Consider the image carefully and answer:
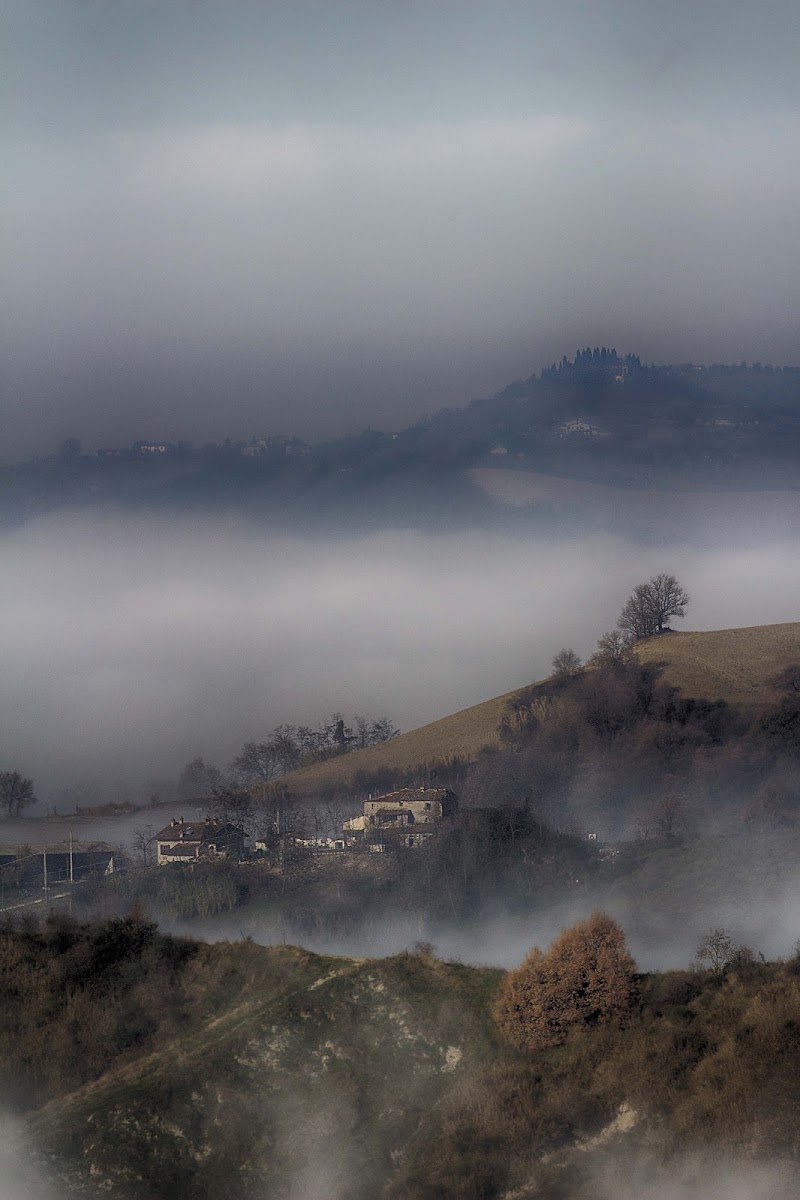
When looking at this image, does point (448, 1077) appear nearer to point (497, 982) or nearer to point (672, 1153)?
point (497, 982)

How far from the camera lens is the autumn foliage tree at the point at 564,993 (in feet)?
241

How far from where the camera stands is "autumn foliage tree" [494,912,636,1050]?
73562 mm

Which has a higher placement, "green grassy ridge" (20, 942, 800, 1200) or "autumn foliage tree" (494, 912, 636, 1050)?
"autumn foliage tree" (494, 912, 636, 1050)

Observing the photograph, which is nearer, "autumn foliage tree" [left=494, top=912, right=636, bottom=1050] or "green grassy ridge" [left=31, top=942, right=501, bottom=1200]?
"green grassy ridge" [left=31, top=942, right=501, bottom=1200]

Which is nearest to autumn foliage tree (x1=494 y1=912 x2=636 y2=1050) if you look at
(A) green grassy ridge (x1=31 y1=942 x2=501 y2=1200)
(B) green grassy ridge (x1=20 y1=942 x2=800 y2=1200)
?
(B) green grassy ridge (x1=20 y1=942 x2=800 y2=1200)

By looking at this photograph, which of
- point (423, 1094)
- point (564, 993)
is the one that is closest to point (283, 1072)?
point (423, 1094)

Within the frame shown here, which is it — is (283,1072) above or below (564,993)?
below

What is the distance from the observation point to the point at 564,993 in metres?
73.9

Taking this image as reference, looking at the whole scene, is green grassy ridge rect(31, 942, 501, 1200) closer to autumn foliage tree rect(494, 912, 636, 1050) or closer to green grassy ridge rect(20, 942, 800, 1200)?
green grassy ridge rect(20, 942, 800, 1200)

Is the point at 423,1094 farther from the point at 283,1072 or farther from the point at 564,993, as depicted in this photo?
the point at 564,993

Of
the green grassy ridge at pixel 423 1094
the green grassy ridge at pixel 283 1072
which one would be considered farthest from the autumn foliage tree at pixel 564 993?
the green grassy ridge at pixel 283 1072

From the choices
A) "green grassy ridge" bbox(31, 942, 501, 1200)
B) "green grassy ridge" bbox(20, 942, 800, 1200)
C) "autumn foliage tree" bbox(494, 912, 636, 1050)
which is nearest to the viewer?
"green grassy ridge" bbox(20, 942, 800, 1200)

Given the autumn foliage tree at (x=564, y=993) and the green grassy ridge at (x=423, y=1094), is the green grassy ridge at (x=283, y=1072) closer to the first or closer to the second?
the green grassy ridge at (x=423, y=1094)

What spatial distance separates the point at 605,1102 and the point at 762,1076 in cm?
672
